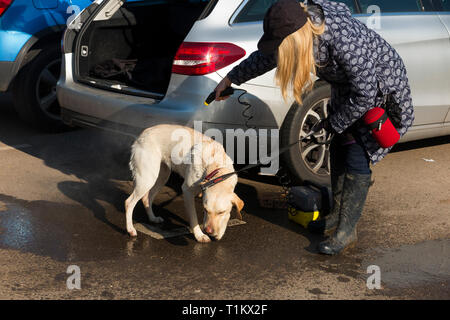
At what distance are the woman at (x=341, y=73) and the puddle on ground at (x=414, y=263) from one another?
0.27 m

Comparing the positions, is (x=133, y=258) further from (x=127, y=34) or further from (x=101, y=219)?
(x=127, y=34)

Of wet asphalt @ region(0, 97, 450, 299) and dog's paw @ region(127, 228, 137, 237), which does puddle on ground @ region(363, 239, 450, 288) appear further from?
dog's paw @ region(127, 228, 137, 237)

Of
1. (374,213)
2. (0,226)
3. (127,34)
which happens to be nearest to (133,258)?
(0,226)

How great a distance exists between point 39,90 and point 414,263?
460cm

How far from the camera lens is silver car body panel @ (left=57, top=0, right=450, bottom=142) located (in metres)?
4.73

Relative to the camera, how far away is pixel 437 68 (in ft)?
18.2

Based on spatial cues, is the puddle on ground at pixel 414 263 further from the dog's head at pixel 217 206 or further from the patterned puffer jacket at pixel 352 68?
the dog's head at pixel 217 206

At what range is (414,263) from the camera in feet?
13.1

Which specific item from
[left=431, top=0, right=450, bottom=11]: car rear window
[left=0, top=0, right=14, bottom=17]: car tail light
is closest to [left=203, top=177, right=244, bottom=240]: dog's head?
[left=431, top=0, right=450, bottom=11]: car rear window

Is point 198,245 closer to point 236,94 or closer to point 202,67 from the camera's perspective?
point 236,94

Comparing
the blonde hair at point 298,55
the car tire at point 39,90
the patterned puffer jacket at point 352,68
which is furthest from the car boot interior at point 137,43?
the blonde hair at point 298,55

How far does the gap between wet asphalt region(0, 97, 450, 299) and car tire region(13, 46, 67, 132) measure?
3.51 feet

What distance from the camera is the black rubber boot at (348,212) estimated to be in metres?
4.09
